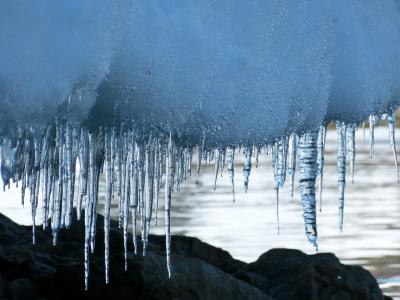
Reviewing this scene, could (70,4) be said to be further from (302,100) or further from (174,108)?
(302,100)

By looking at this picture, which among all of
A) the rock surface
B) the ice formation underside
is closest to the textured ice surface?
the ice formation underside

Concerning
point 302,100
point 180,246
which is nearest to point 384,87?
point 302,100

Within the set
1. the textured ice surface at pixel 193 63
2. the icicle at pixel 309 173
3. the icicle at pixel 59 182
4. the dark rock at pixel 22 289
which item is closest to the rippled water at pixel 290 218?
the dark rock at pixel 22 289

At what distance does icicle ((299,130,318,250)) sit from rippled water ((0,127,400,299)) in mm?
4260

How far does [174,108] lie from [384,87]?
29.9 inches

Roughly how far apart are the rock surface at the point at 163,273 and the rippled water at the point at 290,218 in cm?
167

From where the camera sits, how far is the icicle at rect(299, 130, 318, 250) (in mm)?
3439

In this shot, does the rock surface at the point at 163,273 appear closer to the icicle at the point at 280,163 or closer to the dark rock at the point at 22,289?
the dark rock at the point at 22,289

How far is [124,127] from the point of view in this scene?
223 centimetres

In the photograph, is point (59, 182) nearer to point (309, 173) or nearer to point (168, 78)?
point (168, 78)

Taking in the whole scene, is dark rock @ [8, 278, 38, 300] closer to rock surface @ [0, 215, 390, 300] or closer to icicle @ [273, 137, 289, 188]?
rock surface @ [0, 215, 390, 300]

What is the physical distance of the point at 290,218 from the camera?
429 inches

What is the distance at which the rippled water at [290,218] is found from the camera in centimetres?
923

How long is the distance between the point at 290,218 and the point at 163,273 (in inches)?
214
